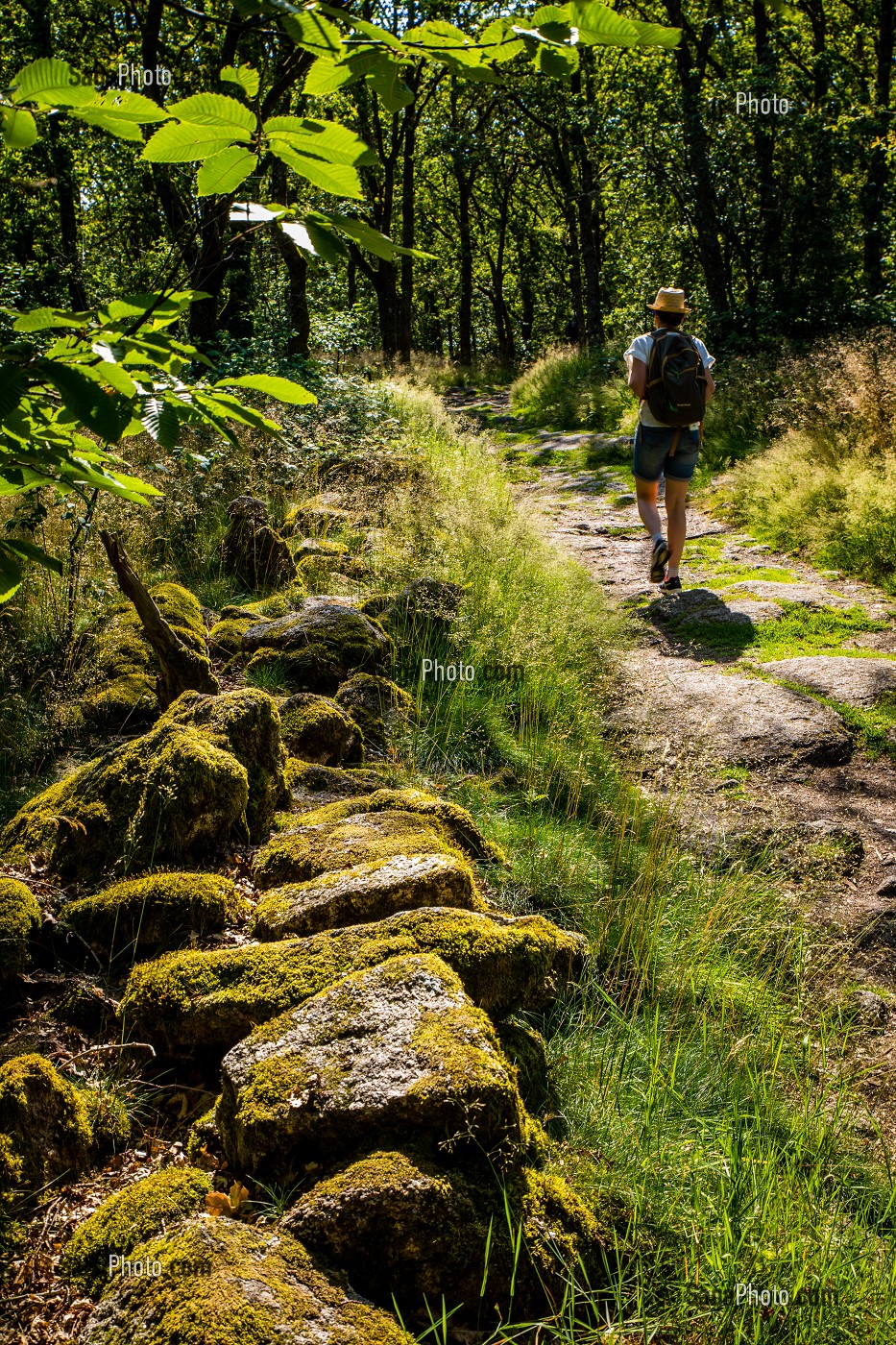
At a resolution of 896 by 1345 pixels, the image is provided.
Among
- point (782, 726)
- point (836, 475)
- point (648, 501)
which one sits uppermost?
point (836, 475)

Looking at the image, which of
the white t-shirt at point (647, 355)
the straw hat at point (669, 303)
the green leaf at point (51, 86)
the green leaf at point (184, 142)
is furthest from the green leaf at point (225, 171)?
the straw hat at point (669, 303)

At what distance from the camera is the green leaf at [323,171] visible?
124 centimetres

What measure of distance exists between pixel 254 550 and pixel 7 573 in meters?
5.05

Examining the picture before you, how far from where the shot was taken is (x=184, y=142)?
4.11 feet

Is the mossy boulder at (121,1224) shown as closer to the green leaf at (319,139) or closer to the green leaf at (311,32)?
the green leaf at (319,139)

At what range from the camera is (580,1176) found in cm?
223

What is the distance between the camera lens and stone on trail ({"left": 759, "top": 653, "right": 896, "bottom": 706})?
5465 millimetres

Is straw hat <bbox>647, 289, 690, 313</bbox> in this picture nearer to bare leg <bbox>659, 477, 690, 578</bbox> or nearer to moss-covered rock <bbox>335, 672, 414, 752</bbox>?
bare leg <bbox>659, 477, 690, 578</bbox>

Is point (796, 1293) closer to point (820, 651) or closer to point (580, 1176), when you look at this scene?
point (580, 1176)

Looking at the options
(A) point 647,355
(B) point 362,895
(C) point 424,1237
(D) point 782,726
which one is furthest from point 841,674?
(C) point 424,1237

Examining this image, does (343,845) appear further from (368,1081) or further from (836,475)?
(836,475)

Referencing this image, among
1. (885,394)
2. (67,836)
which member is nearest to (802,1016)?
(67,836)

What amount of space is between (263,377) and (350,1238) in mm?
1711

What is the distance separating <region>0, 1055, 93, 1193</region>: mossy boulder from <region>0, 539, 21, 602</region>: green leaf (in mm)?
1120
